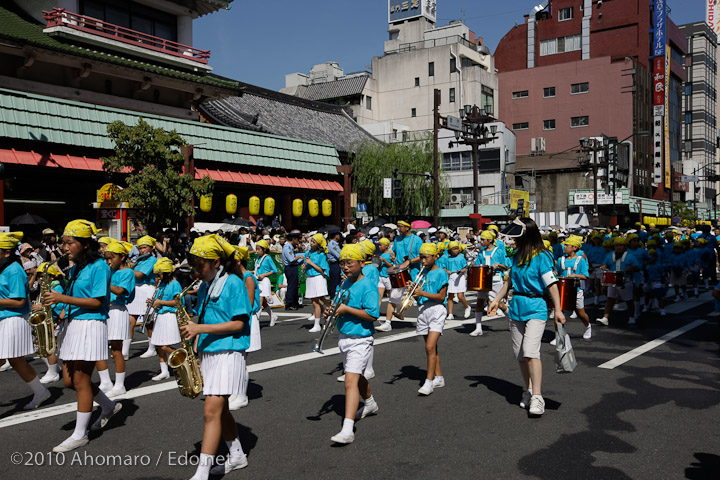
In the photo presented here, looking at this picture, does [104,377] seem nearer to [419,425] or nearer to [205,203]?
[419,425]

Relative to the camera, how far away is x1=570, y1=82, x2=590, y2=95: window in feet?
209

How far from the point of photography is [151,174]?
17266 mm

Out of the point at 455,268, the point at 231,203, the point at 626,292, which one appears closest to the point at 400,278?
the point at 455,268

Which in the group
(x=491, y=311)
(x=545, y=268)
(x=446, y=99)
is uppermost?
(x=446, y=99)

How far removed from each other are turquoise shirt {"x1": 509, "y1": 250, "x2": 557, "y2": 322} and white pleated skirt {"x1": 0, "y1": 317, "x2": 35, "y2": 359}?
17.2 ft

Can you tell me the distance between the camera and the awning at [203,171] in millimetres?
18359

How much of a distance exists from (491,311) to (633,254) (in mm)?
7361

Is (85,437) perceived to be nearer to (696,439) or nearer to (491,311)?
(491,311)

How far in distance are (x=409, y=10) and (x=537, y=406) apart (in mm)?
71043

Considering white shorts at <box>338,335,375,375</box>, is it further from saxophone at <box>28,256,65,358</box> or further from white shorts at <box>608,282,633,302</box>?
white shorts at <box>608,282,633,302</box>

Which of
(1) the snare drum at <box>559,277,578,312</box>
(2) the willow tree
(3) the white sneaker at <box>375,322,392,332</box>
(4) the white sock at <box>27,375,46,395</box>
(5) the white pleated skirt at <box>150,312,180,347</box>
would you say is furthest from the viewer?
(2) the willow tree

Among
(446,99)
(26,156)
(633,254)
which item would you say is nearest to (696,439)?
(633,254)

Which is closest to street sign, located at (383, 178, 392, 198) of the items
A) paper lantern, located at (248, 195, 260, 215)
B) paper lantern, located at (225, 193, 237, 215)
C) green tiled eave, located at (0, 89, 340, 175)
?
green tiled eave, located at (0, 89, 340, 175)

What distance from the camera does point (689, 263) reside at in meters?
16.4
